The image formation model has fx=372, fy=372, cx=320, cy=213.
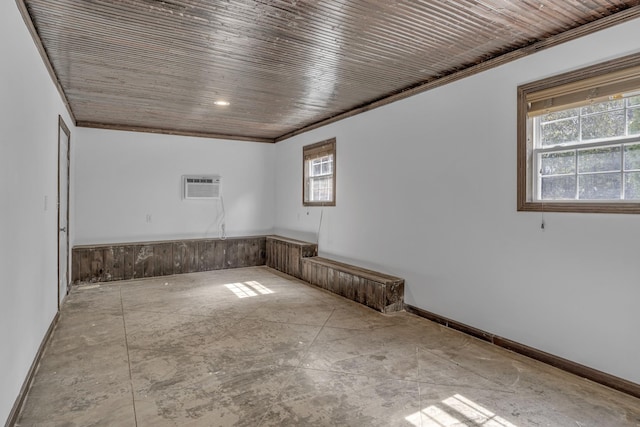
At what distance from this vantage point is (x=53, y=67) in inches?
142

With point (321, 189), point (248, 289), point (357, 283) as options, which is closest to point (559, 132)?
point (357, 283)

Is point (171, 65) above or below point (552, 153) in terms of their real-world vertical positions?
above

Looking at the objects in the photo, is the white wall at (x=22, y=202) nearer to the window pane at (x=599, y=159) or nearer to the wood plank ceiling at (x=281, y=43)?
the wood plank ceiling at (x=281, y=43)

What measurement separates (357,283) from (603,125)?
299 cm

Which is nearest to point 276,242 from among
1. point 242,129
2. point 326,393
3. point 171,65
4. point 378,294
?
point 242,129

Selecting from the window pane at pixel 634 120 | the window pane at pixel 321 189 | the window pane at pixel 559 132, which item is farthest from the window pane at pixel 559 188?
the window pane at pixel 321 189

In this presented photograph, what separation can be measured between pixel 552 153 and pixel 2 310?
3.87 m

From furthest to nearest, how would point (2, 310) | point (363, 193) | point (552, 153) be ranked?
point (363, 193)
point (552, 153)
point (2, 310)

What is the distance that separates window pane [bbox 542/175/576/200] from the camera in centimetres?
290

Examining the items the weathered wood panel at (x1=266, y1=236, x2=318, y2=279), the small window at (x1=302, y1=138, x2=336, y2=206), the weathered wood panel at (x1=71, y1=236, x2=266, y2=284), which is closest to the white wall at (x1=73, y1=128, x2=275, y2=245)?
the weathered wood panel at (x1=71, y1=236, x2=266, y2=284)

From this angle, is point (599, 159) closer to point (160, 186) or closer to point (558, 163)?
point (558, 163)

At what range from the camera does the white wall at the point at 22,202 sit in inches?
80.4

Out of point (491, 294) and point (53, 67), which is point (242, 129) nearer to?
point (53, 67)

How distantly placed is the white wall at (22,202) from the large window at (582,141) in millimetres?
3610
